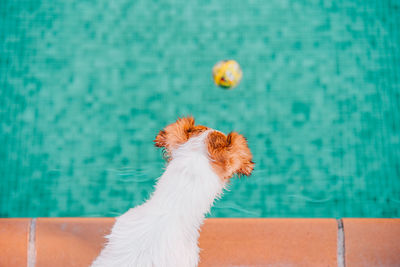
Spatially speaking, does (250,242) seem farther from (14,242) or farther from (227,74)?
(14,242)

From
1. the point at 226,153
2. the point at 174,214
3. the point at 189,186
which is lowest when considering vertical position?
the point at 174,214

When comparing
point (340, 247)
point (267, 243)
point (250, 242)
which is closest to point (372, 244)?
point (340, 247)

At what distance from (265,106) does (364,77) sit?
82 cm

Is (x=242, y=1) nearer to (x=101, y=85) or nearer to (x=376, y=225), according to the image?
(x=101, y=85)

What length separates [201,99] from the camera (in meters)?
2.60

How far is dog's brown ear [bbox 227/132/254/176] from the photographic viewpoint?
1409mm

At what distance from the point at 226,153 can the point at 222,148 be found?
27 millimetres

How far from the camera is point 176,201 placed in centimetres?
140

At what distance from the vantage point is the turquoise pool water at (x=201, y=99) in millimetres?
2512

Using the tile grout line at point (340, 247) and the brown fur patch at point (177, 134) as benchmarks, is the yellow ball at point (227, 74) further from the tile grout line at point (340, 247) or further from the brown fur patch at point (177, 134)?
the tile grout line at point (340, 247)

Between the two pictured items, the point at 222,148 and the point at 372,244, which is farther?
the point at 372,244

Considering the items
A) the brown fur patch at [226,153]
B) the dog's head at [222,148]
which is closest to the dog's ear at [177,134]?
the dog's head at [222,148]

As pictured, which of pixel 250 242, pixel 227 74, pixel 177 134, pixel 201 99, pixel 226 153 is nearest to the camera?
pixel 226 153

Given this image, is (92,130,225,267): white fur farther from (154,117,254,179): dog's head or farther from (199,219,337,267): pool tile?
(199,219,337,267): pool tile
